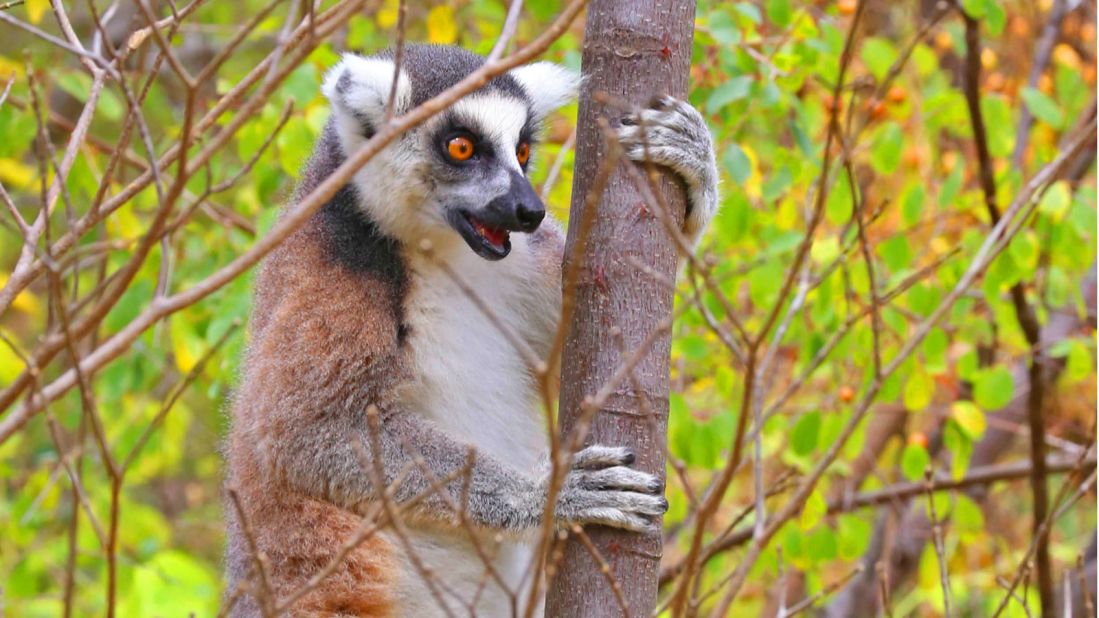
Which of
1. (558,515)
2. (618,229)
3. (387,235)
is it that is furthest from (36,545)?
(618,229)

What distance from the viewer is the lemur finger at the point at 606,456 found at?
285 centimetres

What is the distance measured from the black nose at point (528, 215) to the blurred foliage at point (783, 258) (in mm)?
725

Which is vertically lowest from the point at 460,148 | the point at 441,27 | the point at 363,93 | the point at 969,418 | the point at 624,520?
the point at 624,520

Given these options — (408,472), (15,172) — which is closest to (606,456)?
(408,472)

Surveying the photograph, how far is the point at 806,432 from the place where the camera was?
14.4 feet

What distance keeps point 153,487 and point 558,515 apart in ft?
27.5

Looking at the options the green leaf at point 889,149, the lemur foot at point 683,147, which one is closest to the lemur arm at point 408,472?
the lemur foot at point 683,147

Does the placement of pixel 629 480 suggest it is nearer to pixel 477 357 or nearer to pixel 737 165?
pixel 477 357

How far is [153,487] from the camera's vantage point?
10.5 metres

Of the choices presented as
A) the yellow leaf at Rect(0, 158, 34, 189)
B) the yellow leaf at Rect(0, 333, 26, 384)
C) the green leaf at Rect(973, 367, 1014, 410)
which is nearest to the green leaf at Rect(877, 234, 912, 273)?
the green leaf at Rect(973, 367, 1014, 410)

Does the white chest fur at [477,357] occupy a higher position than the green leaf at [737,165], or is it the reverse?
the green leaf at [737,165]

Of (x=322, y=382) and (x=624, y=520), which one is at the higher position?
(x=322, y=382)

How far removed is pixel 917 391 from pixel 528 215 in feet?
6.35

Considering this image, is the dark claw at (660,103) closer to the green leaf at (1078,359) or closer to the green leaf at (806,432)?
the green leaf at (806,432)
